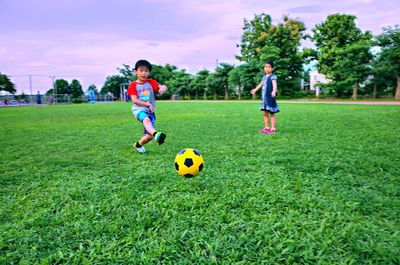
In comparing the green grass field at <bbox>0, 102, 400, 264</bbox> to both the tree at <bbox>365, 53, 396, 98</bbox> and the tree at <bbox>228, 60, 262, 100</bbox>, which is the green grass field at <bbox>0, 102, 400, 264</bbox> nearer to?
the tree at <bbox>365, 53, 396, 98</bbox>

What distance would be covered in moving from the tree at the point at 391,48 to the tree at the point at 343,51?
A: 4.23 feet

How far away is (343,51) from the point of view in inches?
920

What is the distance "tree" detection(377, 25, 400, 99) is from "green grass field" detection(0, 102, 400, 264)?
2075 centimetres

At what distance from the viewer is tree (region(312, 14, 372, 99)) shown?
2261 centimetres

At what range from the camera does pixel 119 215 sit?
1965mm

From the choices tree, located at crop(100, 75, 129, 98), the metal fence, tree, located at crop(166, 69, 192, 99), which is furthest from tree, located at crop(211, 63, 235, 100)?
tree, located at crop(100, 75, 129, 98)

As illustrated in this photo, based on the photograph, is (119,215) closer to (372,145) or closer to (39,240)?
(39,240)

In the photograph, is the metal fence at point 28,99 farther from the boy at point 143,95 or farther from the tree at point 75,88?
the boy at point 143,95

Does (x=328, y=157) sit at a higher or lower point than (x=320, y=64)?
lower

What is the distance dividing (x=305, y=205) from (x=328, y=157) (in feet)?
5.31

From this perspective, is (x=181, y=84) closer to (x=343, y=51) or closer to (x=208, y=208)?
(x=343, y=51)

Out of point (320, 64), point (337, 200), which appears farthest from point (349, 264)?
point (320, 64)

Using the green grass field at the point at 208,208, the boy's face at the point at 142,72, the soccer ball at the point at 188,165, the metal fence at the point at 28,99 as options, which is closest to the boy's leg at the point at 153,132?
the green grass field at the point at 208,208

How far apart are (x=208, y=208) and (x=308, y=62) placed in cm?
3226
